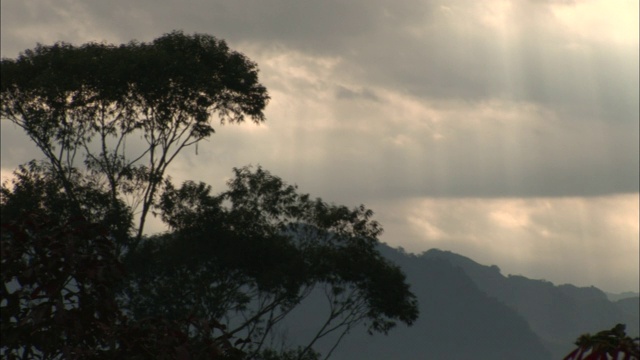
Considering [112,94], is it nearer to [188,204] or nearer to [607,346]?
[188,204]

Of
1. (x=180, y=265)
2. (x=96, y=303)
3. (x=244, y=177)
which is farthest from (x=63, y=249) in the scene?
(x=244, y=177)

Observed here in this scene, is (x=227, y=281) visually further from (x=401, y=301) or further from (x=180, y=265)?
(x=401, y=301)

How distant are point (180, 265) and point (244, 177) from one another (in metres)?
6.69

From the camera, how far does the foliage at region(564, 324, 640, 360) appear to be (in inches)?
175

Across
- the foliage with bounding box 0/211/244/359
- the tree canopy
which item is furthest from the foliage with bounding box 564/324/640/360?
the tree canopy

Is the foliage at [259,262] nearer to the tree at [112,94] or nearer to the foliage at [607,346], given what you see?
the tree at [112,94]

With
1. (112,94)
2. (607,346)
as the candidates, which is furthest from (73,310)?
(112,94)

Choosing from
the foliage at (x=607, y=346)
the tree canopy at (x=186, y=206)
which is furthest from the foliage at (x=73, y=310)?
the tree canopy at (x=186, y=206)

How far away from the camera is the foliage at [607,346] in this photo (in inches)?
175

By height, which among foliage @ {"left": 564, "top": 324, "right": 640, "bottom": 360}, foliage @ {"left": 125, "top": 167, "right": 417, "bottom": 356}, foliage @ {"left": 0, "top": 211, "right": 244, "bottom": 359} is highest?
foliage @ {"left": 125, "top": 167, "right": 417, "bottom": 356}

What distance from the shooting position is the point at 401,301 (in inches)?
2010

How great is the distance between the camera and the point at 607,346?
4578 mm

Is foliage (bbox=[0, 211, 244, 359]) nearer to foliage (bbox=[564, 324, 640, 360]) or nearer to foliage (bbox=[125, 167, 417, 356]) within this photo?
foliage (bbox=[564, 324, 640, 360])

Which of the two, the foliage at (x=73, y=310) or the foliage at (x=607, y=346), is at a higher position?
the foliage at (x=73, y=310)
